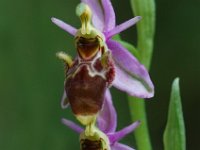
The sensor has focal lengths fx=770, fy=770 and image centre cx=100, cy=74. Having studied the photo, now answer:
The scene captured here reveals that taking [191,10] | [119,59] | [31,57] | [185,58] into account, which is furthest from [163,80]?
[119,59]

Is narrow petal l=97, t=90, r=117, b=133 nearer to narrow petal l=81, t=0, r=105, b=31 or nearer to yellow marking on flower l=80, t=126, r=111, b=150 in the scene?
yellow marking on flower l=80, t=126, r=111, b=150

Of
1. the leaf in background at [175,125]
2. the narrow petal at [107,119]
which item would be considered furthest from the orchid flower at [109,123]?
the leaf in background at [175,125]

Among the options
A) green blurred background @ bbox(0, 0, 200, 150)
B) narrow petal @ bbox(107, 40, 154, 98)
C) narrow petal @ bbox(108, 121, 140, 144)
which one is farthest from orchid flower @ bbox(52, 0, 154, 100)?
green blurred background @ bbox(0, 0, 200, 150)

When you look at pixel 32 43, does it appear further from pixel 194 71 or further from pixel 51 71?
pixel 194 71

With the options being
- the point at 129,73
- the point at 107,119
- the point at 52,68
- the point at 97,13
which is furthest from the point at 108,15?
the point at 52,68

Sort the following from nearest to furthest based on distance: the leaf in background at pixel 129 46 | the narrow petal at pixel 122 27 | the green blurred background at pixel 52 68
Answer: the narrow petal at pixel 122 27 → the leaf in background at pixel 129 46 → the green blurred background at pixel 52 68

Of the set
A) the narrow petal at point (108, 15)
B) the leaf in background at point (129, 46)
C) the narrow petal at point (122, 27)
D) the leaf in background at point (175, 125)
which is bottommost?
the leaf in background at point (175, 125)

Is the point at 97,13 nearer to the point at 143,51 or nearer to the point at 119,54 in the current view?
the point at 119,54

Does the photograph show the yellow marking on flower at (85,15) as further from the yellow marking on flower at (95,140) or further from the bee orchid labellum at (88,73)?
the yellow marking on flower at (95,140)
